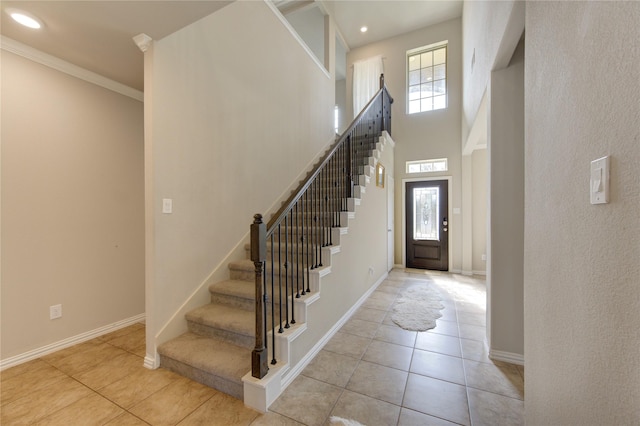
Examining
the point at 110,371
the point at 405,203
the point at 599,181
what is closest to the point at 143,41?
the point at 110,371

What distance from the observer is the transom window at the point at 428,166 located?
216 inches

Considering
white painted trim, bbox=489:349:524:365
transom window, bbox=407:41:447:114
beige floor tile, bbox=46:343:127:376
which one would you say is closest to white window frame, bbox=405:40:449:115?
transom window, bbox=407:41:447:114

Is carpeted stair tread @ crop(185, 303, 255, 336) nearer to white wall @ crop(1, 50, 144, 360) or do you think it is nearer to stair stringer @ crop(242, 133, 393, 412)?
stair stringer @ crop(242, 133, 393, 412)

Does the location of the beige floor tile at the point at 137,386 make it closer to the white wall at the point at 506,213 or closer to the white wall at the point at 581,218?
the white wall at the point at 581,218

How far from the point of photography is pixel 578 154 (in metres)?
0.88

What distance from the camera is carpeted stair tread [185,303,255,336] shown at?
2.09 meters

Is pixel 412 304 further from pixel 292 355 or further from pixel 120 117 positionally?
pixel 120 117

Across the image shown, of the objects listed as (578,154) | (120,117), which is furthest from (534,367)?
(120,117)

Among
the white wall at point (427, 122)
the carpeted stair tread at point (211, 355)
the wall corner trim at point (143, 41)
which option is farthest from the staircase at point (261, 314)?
the white wall at point (427, 122)

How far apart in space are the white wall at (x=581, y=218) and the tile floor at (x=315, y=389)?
57 cm

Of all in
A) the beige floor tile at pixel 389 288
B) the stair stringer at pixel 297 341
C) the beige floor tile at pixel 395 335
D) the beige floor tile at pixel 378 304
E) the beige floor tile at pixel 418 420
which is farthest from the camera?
the beige floor tile at pixel 389 288

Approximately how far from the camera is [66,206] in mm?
2430

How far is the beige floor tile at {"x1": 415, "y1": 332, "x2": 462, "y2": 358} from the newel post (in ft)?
4.91

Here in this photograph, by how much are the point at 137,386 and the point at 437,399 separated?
2120 mm
